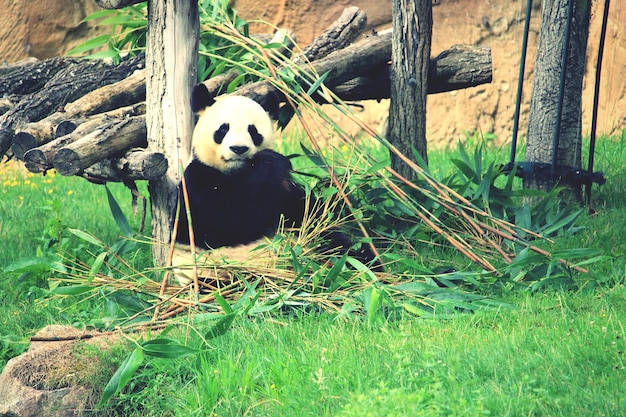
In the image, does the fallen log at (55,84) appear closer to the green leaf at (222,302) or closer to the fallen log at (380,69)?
the fallen log at (380,69)

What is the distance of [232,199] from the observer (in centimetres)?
425

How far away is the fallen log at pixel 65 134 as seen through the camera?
12.8 ft

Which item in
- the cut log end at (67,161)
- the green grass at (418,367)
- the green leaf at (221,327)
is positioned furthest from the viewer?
the cut log end at (67,161)

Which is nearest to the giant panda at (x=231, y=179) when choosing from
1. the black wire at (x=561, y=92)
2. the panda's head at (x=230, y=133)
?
the panda's head at (x=230, y=133)

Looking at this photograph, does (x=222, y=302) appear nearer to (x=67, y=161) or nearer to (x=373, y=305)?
(x=373, y=305)

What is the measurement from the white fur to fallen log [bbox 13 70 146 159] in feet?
2.49

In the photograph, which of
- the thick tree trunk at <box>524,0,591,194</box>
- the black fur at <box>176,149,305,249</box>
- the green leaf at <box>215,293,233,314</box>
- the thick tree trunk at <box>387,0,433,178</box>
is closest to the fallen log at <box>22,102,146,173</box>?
the black fur at <box>176,149,305,249</box>

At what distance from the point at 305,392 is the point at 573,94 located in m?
3.25

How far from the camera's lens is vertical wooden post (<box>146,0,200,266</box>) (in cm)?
434

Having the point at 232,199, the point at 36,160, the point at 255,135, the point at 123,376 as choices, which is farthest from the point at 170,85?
the point at 123,376

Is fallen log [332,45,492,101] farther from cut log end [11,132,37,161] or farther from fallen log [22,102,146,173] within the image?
cut log end [11,132,37,161]

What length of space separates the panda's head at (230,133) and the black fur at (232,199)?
52mm

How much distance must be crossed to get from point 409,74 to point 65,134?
2.16m

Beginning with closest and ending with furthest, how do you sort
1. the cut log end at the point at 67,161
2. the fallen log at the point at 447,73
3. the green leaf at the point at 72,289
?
the green leaf at the point at 72,289, the cut log end at the point at 67,161, the fallen log at the point at 447,73
